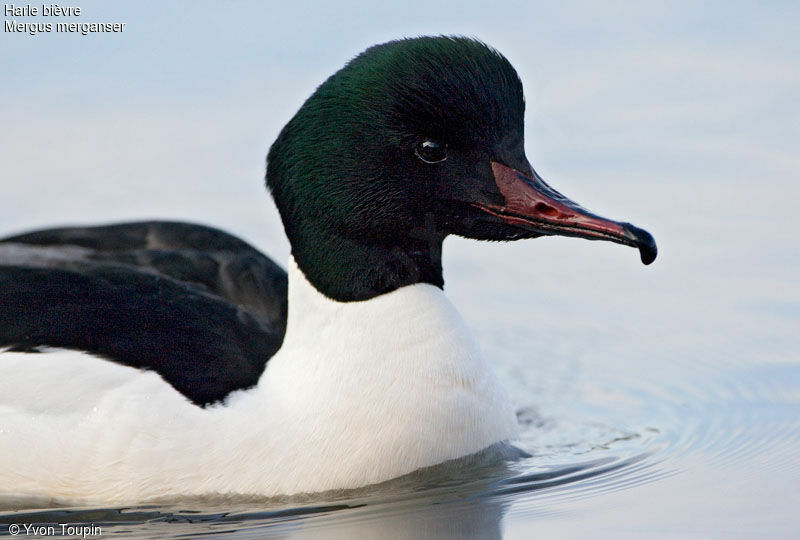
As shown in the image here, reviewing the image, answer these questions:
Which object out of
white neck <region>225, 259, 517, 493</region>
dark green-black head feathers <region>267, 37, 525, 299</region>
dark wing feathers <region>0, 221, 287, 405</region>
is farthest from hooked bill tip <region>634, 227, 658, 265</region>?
dark wing feathers <region>0, 221, 287, 405</region>

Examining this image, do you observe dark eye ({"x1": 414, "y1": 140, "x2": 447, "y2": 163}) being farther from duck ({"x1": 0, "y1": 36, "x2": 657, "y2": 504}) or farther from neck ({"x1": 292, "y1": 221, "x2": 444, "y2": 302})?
neck ({"x1": 292, "y1": 221, "x2": 444, "y2": 302})

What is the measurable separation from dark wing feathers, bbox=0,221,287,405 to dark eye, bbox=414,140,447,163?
45.9 inches

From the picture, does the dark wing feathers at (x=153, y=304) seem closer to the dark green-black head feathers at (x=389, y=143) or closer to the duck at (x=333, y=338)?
the duck at (x=333, y=338)

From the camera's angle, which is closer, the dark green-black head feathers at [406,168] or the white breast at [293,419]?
the dark green-black head feathers at [406,168]

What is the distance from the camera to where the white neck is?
6.71m

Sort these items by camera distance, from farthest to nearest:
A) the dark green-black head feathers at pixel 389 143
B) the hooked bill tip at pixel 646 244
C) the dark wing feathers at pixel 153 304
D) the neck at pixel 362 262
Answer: the dark wing feathers at pixel 153 304
the neck at pixel 362 262
the dark green-black head feathers at pixel 389 143
the hooked bill tip at pixel 646 244

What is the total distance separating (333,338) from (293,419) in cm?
38

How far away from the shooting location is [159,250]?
7840 mm

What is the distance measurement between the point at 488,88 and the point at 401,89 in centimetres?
34

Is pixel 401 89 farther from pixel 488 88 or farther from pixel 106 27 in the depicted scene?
pixel 106 27

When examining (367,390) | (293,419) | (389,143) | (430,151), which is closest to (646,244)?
(430,151)

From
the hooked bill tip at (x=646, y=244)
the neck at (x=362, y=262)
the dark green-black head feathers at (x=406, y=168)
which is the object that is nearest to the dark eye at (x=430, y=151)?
the dark green-black head feathers at (x=406, y=168)

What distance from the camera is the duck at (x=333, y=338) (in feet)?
21.7

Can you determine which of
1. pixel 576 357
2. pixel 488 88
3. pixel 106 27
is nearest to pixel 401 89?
pixel 488 88
